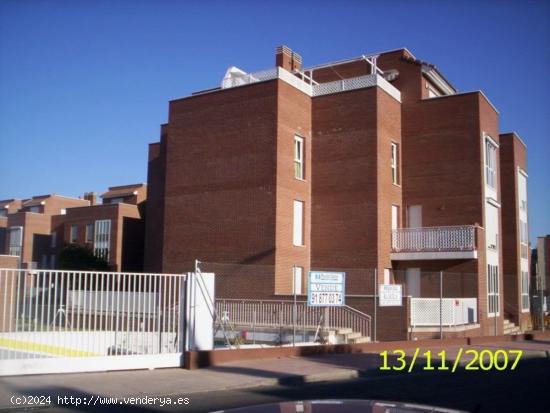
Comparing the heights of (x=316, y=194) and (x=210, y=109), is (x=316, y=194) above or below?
below

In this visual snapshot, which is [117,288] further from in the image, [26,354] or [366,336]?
[366,336]

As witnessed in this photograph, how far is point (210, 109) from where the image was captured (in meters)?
30.9

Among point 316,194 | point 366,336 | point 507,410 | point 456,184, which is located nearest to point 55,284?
point 507,410

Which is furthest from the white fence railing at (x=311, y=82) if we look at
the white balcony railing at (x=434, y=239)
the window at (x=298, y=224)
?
the white balcony railing at (x=434, y=239)

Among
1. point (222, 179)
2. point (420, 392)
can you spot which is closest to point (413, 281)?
point (222, 179)

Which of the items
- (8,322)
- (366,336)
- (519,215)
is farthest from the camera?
(519,215)

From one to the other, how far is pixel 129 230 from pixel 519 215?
99.6 ft

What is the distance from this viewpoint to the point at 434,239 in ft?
93.1

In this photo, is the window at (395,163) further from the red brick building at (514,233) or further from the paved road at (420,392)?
the paved road at (420,392)

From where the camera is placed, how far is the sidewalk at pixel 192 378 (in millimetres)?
10906

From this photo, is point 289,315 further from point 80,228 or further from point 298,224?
point 80,228

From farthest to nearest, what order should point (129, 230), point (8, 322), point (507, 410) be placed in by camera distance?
point (129, 230) < point (8, 322) < point (507, 410)

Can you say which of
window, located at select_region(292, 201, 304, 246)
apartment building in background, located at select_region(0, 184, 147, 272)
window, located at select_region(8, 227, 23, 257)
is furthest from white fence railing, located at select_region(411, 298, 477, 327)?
window, located at select_region(8, 227, 23, 257)

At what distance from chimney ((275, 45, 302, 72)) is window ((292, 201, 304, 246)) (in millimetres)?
8620
